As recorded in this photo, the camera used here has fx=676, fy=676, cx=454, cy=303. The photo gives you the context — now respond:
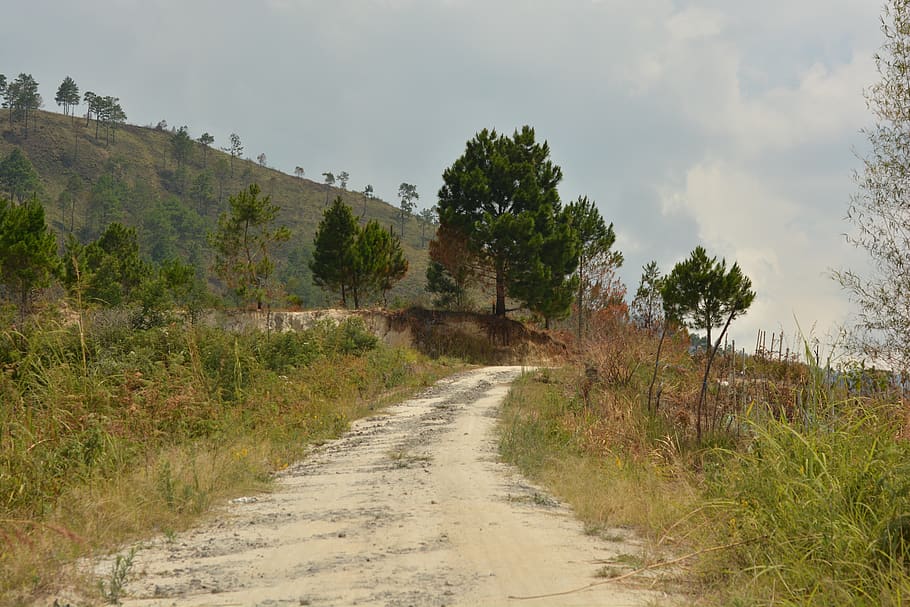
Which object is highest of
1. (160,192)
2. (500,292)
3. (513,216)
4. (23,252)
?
(160,192)

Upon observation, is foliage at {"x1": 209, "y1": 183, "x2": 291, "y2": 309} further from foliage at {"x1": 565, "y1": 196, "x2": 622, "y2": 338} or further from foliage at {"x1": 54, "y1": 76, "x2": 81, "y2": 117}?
foliage at {"x1": 54, "y1": 76, "x2": 81, "y2": 117}

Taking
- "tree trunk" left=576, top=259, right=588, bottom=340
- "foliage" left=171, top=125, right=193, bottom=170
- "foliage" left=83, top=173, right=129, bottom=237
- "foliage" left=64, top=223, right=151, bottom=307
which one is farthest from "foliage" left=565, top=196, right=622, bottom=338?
"foliage" left=171, top=125, right=193, bottom=170

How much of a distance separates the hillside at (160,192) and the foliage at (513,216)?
157ft

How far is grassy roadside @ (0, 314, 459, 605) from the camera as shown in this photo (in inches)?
213

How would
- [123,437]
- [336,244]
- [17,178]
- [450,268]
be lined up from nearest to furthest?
[123,437]
[450,268]
[336,244]
[17,178]

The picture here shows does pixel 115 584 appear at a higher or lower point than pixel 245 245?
lower

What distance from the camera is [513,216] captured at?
38375 millimetres

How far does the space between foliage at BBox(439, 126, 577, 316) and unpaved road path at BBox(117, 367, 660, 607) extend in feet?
93.0

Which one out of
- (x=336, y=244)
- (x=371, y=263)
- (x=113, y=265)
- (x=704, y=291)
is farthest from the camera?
(x=371, y=263)

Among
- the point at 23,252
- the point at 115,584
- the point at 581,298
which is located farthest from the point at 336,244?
the point at 115,584

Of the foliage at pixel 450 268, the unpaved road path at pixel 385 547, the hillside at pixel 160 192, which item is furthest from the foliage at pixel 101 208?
the unpaved road path at pixel 385 547

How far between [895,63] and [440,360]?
22.1 metres

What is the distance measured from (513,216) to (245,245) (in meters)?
15.5

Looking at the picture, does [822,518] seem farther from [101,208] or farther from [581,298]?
[101,208]
